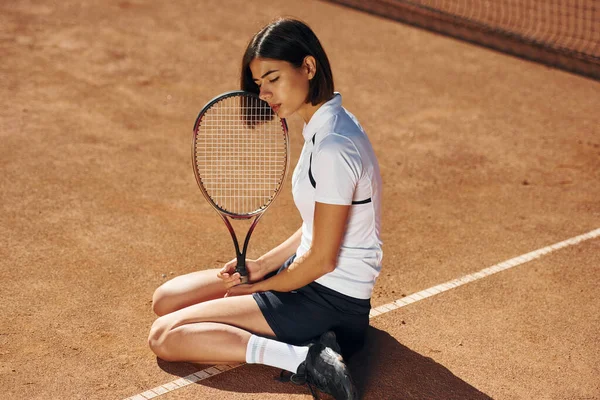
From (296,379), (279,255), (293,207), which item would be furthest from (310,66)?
(293,207)

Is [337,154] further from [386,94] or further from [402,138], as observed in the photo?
[386,94]

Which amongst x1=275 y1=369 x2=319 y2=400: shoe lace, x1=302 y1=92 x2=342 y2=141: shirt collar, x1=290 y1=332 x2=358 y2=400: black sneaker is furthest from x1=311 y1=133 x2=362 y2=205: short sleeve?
x1=275 y1=369 x2=319 y2=400: shoe lace

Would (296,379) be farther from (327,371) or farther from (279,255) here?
(279,255)

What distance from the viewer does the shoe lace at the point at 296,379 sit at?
409cm

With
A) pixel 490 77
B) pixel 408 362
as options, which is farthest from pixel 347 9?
pixel 408 362

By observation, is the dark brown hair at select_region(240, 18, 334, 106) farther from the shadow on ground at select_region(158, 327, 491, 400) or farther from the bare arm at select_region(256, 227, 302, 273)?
the shadow on ground at select_region(158, 327, 491, 400)

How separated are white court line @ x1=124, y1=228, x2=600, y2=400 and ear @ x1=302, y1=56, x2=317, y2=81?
1.57m

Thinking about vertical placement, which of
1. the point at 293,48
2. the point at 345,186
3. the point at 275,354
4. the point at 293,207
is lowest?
the point at 293,207

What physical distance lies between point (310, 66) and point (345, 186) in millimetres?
624

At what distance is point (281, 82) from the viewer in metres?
4.04

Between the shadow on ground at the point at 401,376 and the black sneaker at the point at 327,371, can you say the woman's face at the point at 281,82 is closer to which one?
the black sneaker at the point at 327,371

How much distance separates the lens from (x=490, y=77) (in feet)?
31.0

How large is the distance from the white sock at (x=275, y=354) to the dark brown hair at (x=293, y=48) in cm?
124

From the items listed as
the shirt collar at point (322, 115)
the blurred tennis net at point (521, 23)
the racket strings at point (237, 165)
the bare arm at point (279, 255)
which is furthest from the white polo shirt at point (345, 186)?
the blurred tennis net at point (521, 23)
